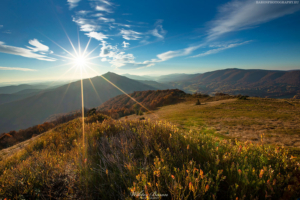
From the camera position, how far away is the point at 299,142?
4.46 meters

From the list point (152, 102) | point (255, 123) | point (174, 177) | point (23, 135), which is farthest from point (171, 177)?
point (152, 102)

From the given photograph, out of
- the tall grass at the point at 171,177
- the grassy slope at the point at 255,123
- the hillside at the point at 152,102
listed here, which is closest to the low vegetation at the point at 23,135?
the hillside at the point at 152,102

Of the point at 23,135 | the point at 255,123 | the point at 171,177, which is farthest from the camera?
the point at 23,135

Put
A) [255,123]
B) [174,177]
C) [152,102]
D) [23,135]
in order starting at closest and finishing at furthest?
[174,177] → [255,123] → [23,135] → [152,102]

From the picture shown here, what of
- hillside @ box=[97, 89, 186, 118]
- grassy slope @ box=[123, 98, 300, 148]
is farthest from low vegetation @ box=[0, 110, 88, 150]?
grassy slope @ box=[123, 98, 300, 148]

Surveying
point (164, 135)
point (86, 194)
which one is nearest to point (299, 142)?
point (164, 135)

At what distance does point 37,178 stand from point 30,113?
273 m

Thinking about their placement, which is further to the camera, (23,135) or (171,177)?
(23,135)

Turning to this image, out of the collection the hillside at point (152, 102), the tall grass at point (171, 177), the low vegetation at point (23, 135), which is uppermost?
the tall grass at point (171, 177)

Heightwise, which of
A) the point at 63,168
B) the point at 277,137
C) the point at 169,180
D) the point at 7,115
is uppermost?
the point at 169,180

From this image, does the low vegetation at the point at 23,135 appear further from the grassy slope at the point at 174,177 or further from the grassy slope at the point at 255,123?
the grassy slope at the point at 174,177

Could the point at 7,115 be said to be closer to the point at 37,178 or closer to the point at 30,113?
the point at 30,113

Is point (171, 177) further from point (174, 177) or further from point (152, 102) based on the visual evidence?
point (152, 102)

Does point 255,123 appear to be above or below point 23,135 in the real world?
above
